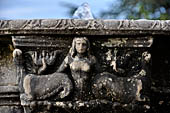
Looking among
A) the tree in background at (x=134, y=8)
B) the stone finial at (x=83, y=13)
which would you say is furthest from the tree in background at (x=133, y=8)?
the stone finial at (x=83, y=13)

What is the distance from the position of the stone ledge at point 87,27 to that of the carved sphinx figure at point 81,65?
7cm

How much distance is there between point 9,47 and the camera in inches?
111

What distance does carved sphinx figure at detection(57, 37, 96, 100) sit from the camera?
8.50 feet

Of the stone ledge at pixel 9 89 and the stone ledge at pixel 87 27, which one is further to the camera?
the stone ledge at pixel 9 89

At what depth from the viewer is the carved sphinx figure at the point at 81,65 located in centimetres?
259

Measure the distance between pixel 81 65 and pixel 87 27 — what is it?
0.22 meters

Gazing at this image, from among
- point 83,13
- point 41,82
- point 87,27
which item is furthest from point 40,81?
point 83,13

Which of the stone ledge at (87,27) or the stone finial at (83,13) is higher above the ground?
the stone finial at (83,13)

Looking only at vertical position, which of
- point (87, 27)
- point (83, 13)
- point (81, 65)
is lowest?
point (81, 65)

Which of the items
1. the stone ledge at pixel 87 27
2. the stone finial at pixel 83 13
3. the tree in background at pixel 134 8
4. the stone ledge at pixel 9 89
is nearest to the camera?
the stone ledge at pixel 87 27

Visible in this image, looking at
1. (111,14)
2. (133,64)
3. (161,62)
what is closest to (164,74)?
(161,62)

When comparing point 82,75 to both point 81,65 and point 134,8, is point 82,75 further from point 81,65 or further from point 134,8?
point 134,8

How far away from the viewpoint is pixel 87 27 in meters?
2.57

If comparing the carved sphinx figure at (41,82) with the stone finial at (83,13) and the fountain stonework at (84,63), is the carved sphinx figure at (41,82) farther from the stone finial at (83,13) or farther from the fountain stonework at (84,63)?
the stone finial at (83,13)
